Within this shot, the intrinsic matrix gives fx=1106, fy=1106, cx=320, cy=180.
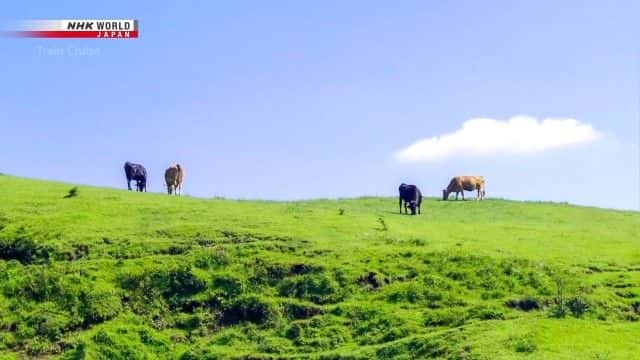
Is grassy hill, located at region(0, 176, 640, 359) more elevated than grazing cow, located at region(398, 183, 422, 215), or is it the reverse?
grazing cow, located at region(398, 183, 422, 215)

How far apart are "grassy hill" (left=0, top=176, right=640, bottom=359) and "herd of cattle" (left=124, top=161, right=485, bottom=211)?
14.5ft

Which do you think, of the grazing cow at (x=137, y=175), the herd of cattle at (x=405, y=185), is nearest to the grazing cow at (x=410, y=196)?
the herd of cattle at (x=405, y=185)

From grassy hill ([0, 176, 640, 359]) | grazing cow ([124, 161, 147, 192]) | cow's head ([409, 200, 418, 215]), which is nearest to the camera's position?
grassy hill ([0, 176, 640, 359])

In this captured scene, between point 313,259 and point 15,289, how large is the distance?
8.71 m

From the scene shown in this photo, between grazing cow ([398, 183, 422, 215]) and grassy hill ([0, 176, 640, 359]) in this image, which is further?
grazing cow ([398, 183, 422, 215])

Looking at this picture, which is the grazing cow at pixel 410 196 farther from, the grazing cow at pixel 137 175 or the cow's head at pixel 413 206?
the grazing cow at pixel 137 175

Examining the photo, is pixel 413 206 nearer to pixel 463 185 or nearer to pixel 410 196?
pixel 410 196

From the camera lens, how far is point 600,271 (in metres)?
32.6

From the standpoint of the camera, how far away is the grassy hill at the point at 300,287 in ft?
91.3

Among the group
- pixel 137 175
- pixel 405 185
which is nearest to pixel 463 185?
pixel 405 185

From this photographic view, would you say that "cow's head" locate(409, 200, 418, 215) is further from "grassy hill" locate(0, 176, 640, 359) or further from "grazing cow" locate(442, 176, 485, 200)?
"grazing cow" locate(442, 176, 485, 200)

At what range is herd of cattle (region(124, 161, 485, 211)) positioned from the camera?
44.3 meters

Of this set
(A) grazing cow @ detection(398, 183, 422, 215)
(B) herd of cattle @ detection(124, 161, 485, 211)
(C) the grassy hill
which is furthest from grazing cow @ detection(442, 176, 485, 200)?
(C) the grassy hill

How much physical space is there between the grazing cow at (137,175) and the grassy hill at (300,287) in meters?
8.57
